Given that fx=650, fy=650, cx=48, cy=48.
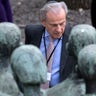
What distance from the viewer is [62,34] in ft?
15.5

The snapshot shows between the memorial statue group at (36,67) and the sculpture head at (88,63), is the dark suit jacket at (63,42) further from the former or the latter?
the sculpture head at (88,63)

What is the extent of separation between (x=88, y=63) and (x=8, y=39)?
72 cm

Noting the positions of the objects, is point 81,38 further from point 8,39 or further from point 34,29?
point 34,29

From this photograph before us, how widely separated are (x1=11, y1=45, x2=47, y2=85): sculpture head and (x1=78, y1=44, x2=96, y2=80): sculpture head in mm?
171

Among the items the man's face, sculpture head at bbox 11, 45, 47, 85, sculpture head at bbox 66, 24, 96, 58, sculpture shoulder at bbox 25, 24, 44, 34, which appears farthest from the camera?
sculpture shoulder at bbox 25, 24, 44, 34

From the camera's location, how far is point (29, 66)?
271 cm

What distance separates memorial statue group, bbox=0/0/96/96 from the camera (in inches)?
107

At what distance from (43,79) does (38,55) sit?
0.10 meters

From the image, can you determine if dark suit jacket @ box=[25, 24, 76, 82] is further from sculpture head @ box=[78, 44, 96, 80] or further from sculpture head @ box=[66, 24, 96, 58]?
sculpture head @ box=[78, 44, 96, 80]

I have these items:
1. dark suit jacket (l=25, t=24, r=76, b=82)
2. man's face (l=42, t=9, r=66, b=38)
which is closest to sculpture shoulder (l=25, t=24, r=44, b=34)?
dark suit jacket (l=25, t=24, r=76, b=82)

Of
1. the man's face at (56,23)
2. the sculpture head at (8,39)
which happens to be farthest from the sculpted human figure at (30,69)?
the man's face at (56,23)

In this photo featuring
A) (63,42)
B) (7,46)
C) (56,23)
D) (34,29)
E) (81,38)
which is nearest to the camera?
(81,38)

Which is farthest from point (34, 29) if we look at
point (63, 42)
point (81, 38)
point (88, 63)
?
point (88, 63)

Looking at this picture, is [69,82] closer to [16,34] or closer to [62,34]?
[16,34]
